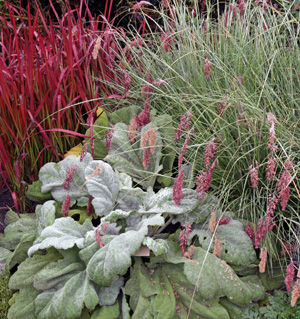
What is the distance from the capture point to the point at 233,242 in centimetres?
185

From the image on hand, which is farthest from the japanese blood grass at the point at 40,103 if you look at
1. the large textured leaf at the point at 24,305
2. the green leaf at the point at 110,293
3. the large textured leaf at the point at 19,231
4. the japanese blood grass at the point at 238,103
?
the green leaf at the point at 110,293

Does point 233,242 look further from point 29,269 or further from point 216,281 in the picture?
point 29,269

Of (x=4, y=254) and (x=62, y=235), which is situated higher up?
(x=62, y=235)

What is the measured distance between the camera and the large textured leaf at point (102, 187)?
1.97 m

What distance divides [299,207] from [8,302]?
1478 mm

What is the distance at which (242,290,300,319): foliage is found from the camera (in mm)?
1606

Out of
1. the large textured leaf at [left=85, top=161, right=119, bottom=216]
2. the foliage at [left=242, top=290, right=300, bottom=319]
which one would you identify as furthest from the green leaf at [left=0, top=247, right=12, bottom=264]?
the foliage at [left=242, top=290, right=300, bottom=319]

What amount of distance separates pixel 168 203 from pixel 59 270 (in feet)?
2.01

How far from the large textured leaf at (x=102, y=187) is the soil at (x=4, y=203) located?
2.23 feet

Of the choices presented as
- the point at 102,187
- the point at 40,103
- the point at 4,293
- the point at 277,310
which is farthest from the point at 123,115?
the point at 277,310

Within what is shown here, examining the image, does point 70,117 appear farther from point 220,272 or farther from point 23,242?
point 220,272

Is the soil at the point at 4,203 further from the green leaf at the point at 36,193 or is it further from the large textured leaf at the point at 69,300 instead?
the large textured leaf at the point at 69,300

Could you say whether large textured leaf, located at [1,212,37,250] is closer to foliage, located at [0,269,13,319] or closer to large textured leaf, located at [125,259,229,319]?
foliage, located at [0,269,13,319]

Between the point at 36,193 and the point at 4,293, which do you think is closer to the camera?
the point at 4,293
